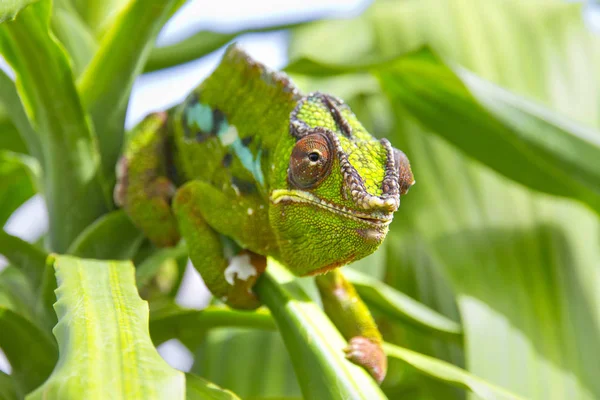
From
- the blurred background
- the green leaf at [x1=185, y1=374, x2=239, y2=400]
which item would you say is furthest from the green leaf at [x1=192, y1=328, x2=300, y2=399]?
the green leaf at [x1=185, y1=374, x2=239, y2=400]

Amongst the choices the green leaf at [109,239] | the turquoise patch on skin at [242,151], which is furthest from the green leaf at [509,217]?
the green leaf at [109,239]

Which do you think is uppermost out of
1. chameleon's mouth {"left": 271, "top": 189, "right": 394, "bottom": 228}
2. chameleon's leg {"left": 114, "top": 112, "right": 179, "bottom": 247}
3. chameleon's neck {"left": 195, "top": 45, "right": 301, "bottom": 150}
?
chameleon's neck {"left": 195, "top": 45, "right": 301, "bottom": 150}

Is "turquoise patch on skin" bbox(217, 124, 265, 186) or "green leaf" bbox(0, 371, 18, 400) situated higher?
"turquoise patch on skin" bbox(217, 124, 265, 186)

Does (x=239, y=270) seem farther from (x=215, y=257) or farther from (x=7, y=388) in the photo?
(x=7, y=388)

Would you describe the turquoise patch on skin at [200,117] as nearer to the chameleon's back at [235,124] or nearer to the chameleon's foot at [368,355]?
the chameleon's back at [235,124]

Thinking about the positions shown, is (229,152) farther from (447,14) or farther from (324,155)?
(447,14)

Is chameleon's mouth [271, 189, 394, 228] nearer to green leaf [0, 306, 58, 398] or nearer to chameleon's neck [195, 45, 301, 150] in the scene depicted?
chameleon's neck [195, 45, 301, 150]

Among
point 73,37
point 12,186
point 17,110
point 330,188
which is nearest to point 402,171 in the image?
point 330,188
